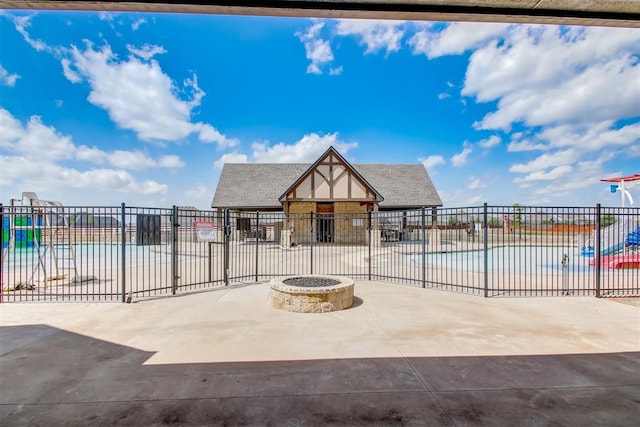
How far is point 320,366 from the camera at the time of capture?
13.1 ft

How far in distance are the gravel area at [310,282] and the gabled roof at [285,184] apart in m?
18.4

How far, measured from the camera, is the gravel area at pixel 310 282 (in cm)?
706

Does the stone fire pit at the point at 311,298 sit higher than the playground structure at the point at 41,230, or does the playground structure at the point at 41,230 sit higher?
the playground structure at the point at 41,230

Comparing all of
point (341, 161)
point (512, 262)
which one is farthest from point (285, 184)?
point (512, 262)

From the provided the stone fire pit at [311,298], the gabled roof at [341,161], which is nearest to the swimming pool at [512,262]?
the stone fire pit at [311,298]

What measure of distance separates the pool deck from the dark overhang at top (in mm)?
3939

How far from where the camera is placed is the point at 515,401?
3254 millimetres

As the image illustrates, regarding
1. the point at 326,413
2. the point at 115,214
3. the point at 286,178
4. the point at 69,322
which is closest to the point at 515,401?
the point at 326,413

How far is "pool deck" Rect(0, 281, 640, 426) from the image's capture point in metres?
3.06

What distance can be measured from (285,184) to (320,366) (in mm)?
25551

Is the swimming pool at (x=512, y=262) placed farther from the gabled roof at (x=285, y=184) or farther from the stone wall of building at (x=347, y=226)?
the gabled roof at (x=285, y=184)

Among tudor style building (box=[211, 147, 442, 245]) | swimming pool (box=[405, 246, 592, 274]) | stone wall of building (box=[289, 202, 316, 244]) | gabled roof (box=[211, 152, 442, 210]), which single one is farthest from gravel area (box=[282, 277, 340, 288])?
gabled roof (box=[211, 152, 442, 210])

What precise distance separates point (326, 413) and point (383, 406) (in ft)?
1.93

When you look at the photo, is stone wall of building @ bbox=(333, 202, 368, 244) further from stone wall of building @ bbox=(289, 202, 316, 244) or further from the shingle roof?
the shingle roof
